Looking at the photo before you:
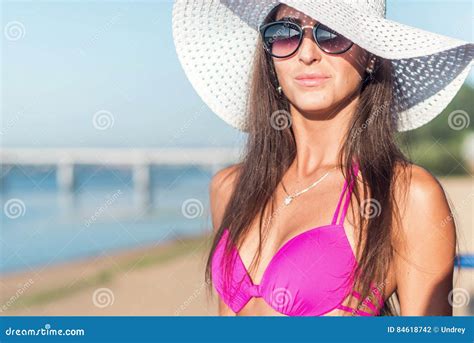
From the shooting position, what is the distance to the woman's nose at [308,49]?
2.01 metres

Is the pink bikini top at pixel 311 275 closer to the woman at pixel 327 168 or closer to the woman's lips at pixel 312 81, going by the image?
the woman at pixel 327 168

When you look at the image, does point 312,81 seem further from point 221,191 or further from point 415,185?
point 221,191

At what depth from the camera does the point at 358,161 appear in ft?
6.66

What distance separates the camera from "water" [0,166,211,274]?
1012cm

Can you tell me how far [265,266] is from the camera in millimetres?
1997

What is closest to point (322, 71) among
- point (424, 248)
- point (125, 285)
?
point (424, 248)

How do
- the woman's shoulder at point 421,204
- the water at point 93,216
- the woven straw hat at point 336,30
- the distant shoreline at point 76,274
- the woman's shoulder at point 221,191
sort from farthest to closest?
1. the water at point 93,216
2. the distant shoreline at point 76,274
3. the woman's shoulder at point 221,191
4. the woven straw hat at point 336,30
5. the woman's shoulder at point 421,204

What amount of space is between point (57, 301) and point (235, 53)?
5582 millimetres

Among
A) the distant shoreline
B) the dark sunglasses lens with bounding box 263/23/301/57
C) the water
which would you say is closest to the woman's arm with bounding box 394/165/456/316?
the dark sunglasses lens with bounding box 263/23/301/57

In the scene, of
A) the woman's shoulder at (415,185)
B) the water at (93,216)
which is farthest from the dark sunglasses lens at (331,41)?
the water at (93,216)

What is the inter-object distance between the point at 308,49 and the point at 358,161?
1.08ft

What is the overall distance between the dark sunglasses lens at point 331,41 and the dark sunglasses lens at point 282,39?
0.21 ft

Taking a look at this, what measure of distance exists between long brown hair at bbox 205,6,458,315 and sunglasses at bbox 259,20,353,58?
0.09 meters
